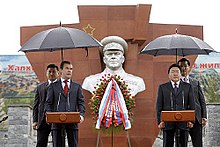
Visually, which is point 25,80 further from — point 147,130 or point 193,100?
point 193,100

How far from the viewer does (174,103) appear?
646cm

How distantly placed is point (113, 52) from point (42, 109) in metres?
A: 2.86

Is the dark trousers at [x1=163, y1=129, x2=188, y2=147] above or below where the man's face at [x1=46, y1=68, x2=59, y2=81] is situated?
below

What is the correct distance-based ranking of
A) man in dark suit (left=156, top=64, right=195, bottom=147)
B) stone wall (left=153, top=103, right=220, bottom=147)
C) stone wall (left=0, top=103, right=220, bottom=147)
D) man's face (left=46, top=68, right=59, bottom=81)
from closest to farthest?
man in dark suit (left=156, top=64, right=195, bottom=147)
man's face (left=46, top=68, right=59, bottom=81)
stone wall (left=0, top=103, right=220, bottom=147)
stone wall (left=153, top=103, right=220, bottom=147)

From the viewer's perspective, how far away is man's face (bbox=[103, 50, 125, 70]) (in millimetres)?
9211

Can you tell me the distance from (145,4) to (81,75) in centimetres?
172

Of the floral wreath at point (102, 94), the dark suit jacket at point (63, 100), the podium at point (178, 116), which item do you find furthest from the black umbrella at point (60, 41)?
the floral wreath at point (102, 94)

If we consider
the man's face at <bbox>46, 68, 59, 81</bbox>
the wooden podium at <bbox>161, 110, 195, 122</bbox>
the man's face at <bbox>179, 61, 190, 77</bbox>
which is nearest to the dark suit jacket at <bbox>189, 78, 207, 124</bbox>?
the man's face at <bbox>179, 61, 190, 77</bbox>

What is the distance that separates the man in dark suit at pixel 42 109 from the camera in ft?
21.7

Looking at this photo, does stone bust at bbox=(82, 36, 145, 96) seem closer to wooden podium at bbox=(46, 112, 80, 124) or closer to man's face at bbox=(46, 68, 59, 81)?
man's face at bbox=(46, 68, 59, 81)

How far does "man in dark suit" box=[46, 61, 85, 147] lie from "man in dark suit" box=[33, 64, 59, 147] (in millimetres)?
235

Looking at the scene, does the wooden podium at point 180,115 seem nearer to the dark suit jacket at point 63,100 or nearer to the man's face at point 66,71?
the dark suit jacket at point 63,100

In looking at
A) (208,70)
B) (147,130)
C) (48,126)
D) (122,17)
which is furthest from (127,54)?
(208,70)

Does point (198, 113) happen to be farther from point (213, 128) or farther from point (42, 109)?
point (213, 128)
